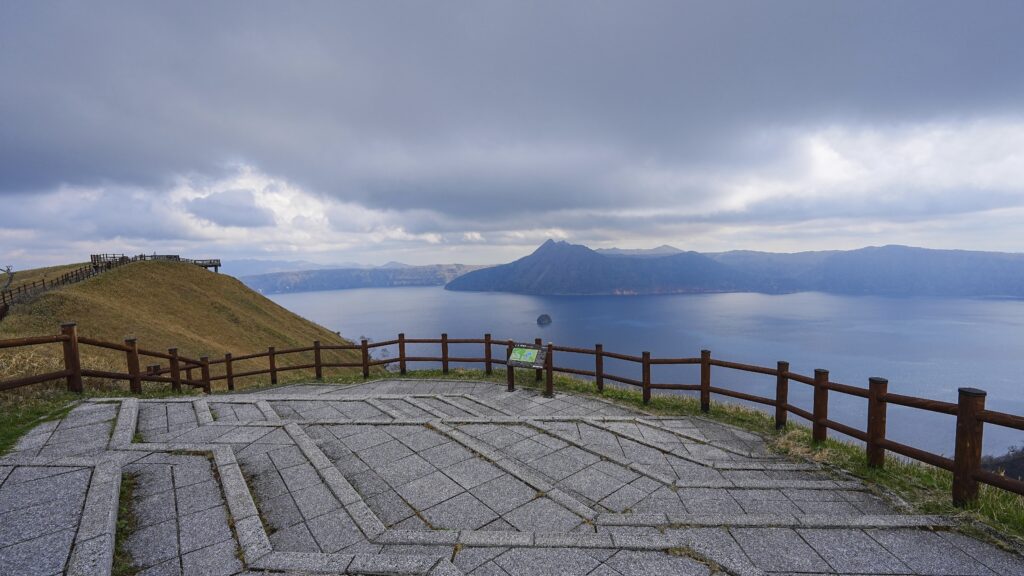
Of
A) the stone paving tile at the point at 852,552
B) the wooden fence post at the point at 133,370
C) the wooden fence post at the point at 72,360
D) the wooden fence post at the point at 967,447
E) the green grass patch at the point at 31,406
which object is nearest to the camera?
the stone paving tile at the point at 852,552

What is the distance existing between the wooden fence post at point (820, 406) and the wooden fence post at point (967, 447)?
166 centimetres

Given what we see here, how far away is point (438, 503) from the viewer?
4.43m

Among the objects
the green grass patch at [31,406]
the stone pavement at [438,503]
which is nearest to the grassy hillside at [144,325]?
the green grass patch at [31,406]

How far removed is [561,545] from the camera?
12.0 feet

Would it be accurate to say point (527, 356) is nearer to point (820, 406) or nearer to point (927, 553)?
point (820, 406)

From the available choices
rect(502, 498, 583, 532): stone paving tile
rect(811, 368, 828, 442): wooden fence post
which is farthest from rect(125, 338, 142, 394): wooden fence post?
rect(811, 368, 828, 442): wooden fence post

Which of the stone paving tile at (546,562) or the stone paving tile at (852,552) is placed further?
the stone paving tile at (852,552)

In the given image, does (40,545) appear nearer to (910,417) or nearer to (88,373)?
(88,373)

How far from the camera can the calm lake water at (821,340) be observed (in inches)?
2532

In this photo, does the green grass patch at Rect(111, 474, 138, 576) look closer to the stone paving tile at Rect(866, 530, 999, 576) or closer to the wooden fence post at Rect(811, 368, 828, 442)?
the stone paving tile at Rect(866, 530, 999, 576)

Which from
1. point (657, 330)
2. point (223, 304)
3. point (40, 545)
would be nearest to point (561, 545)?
point (40, 545)

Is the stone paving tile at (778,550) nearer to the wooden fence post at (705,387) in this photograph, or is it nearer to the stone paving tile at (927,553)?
the stone paving tile at (927,553)

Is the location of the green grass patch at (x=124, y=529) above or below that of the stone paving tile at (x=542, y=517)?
above

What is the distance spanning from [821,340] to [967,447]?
127m
